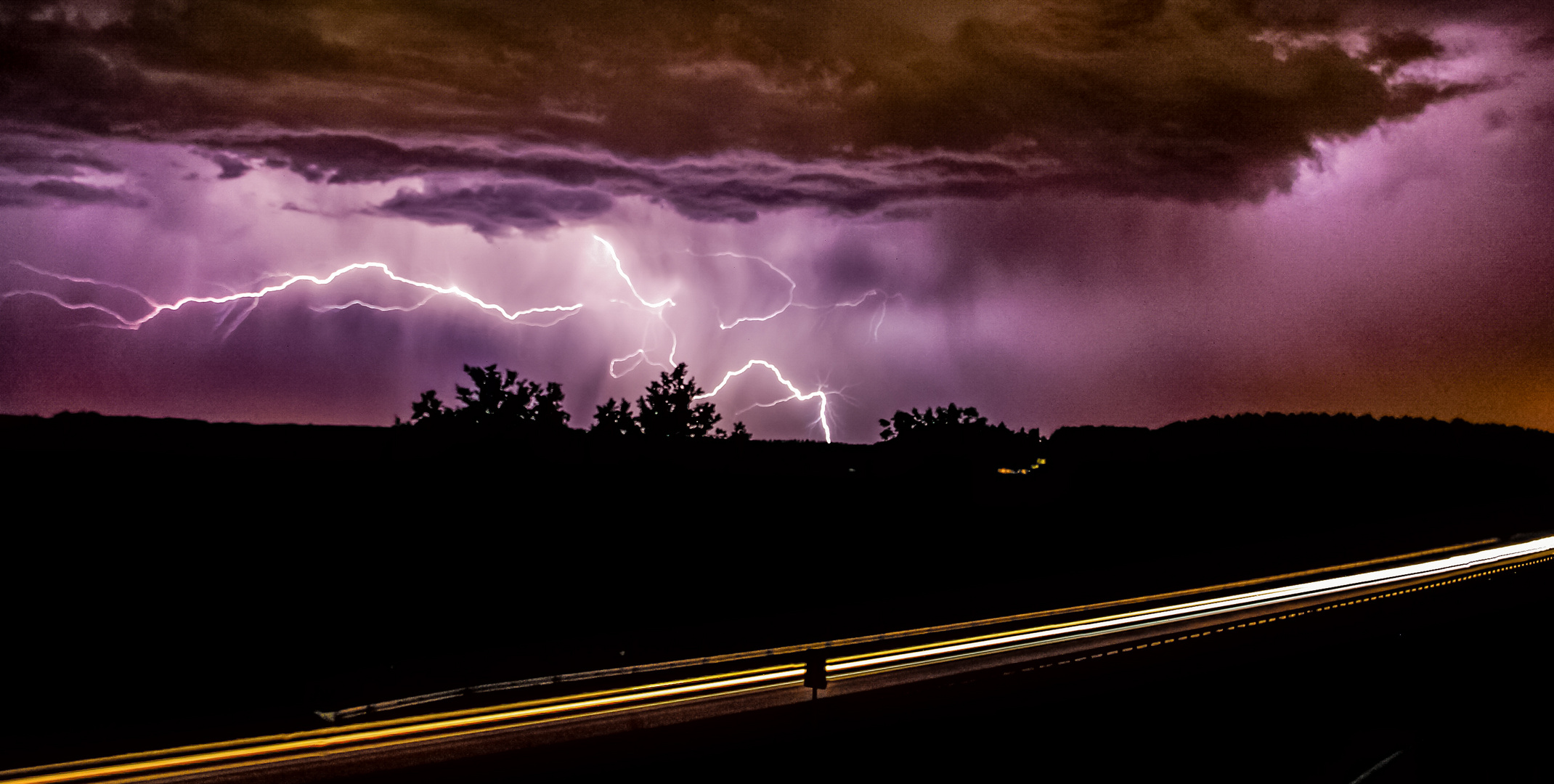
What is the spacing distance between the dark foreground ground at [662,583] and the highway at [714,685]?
124cm

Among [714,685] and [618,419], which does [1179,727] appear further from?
[618,419]

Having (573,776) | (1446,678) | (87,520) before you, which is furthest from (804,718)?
(87,520)

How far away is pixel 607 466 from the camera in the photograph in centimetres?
2280

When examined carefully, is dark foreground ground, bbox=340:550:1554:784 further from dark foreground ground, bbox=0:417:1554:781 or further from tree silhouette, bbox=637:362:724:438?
tree silhouette, bbox=637:362:724:438

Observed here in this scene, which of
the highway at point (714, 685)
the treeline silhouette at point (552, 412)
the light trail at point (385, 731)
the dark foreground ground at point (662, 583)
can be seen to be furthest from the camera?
the treeline silhouette at point (552, 412)

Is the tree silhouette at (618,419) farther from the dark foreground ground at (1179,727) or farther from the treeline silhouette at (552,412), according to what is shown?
the dark foreground ground at (1179,727)

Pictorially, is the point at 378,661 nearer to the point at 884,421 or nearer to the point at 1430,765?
the point at 1430,765

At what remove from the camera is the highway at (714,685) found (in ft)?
23.4

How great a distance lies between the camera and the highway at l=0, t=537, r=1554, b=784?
23.4 ft

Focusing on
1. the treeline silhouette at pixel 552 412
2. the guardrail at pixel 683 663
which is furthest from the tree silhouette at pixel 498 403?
the guardrail at pixel 683 663

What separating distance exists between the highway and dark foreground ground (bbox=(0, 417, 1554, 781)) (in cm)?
124

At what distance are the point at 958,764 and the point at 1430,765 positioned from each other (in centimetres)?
344

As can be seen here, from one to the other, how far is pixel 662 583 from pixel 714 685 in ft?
26.1

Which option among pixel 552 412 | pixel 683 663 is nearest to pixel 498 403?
pixel 552 412
